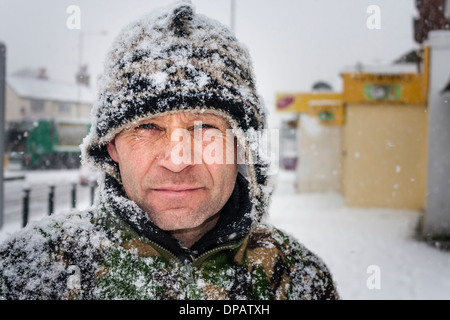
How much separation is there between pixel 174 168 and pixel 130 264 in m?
0.32

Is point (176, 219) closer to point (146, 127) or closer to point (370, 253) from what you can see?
point (146, 127)

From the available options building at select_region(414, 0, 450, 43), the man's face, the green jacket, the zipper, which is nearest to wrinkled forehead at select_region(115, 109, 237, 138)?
the man's face

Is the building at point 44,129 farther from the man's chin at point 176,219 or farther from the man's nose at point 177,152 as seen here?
the man's chin at point 176,219

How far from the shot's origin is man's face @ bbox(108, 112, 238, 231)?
108 cm

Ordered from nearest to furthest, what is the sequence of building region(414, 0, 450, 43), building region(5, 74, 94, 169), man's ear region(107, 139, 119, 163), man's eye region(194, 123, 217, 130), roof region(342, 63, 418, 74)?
man's eye region(194, 123, 217, 130) < man's ear region(107, 139, 119, 163) < building region(5, 74, 94, 169) < building region(414, 0, 450, 43) < roof region(342, 63, 418, 74)

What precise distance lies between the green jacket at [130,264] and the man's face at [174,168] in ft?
0.22

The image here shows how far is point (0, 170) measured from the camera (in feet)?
5.08

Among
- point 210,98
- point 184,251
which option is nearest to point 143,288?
point 184,251

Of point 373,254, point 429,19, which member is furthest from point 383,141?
point 373,254

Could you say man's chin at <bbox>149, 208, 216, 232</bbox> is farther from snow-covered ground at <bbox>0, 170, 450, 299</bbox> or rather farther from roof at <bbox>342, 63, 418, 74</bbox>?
roof at <bbox>342, 63, 418, 74</bbox>

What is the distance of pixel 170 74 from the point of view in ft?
3.58

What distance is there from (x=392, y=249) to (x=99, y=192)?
166 inches

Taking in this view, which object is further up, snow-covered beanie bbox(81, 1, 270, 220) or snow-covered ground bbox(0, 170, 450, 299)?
snow-covered beanie bbox(81, 1, 270, 220)

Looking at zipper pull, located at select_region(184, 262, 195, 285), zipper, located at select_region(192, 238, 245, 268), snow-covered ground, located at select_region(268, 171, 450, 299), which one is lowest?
snow-covered ground, located at select_region(268, 171, 450, 299)
